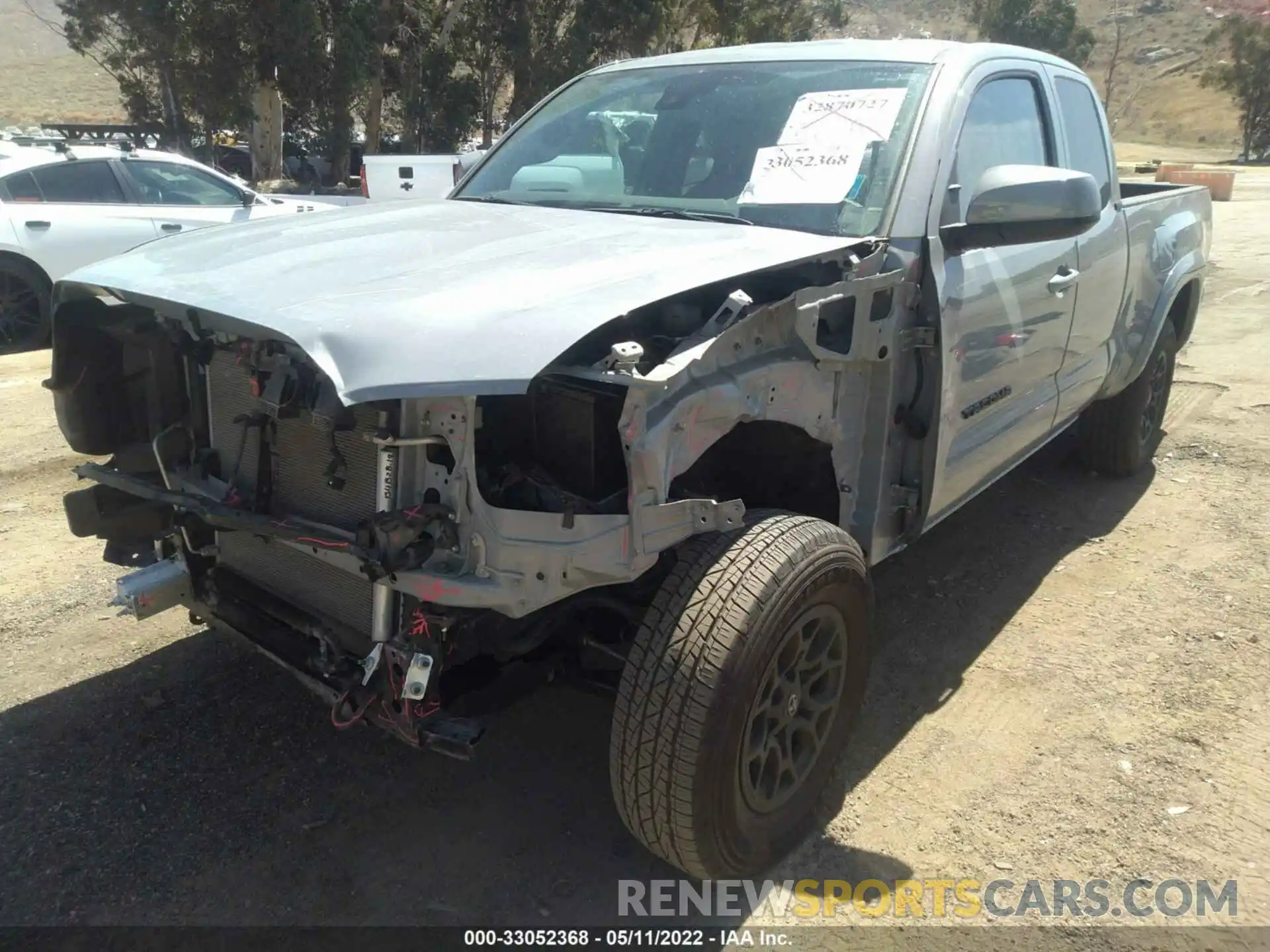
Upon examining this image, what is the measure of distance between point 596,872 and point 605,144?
2.45m

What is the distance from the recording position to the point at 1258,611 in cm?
397

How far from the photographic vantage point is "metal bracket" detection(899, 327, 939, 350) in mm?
2906

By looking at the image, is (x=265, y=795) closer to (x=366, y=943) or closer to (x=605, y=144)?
(x=366, y=943)

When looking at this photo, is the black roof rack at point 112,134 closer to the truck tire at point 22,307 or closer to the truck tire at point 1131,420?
the truck tire at point 22,307

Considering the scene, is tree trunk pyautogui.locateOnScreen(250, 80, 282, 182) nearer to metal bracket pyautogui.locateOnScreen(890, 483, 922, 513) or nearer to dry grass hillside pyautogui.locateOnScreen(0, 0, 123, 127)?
metal bracket pyautogui.locateOnScreen(890, 483, 922, 513)

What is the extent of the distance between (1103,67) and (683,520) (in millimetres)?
88046

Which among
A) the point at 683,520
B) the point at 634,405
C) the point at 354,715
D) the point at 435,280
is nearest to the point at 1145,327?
the point at 683,520

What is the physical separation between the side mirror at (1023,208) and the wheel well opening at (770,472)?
0.76m

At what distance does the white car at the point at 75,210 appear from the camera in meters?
8.18

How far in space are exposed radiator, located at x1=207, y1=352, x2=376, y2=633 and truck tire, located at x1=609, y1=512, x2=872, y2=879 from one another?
744mm

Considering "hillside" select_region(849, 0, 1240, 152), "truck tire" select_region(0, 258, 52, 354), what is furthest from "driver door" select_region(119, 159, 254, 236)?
"hillside" select_region(849, 0, 1240, 152)

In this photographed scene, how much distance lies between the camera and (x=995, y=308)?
128 inches

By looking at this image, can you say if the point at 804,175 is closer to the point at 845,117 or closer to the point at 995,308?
the point at 845,117

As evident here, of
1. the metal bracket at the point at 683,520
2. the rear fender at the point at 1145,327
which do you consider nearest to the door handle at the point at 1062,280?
the rear fender at the point at 1145,327
